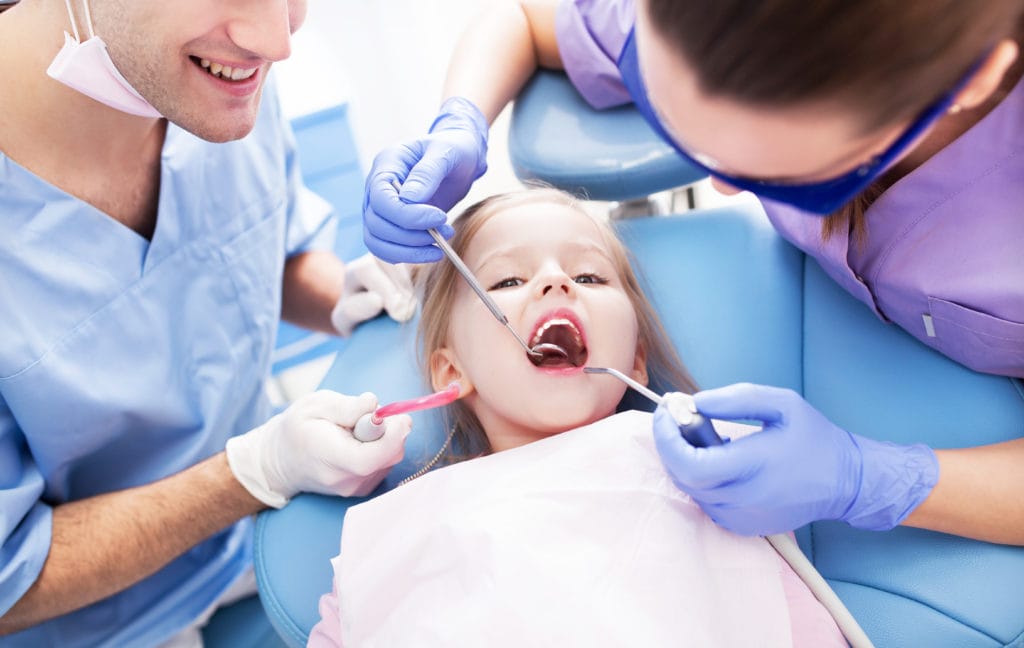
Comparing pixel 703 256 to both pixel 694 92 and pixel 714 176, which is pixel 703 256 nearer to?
pixel 714 176

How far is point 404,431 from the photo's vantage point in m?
1.29

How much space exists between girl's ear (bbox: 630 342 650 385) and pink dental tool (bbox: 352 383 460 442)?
0.99 ft

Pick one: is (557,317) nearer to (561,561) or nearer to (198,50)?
(561,561)

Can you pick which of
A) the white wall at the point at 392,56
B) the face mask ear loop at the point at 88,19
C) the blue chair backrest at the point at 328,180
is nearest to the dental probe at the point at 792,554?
the face mask ear loop at the point at 88,19

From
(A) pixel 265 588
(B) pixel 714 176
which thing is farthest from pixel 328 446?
(B) pixel 714 176

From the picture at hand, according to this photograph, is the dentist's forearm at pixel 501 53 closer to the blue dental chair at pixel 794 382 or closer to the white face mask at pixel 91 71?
the blue dental chair at pixel 794 382

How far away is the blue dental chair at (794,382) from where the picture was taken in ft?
3.54

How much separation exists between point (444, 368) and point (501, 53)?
2.07 feet

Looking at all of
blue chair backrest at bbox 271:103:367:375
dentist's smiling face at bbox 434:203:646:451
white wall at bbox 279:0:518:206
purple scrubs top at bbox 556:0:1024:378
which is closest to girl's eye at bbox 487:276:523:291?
dentist's smiling face at bbox 434:203:646:451

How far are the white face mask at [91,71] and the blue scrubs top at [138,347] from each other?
0.16 meters

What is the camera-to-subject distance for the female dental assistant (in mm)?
643

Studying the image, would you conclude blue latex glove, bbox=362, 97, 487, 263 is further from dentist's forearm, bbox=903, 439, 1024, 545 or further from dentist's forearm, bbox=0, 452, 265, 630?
dentist's forearm, bbox=903, 439, 1024, 545

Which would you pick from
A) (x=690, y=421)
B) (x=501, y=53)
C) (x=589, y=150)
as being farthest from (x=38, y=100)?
(x=690, y=421)

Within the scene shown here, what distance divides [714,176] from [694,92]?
16cm
